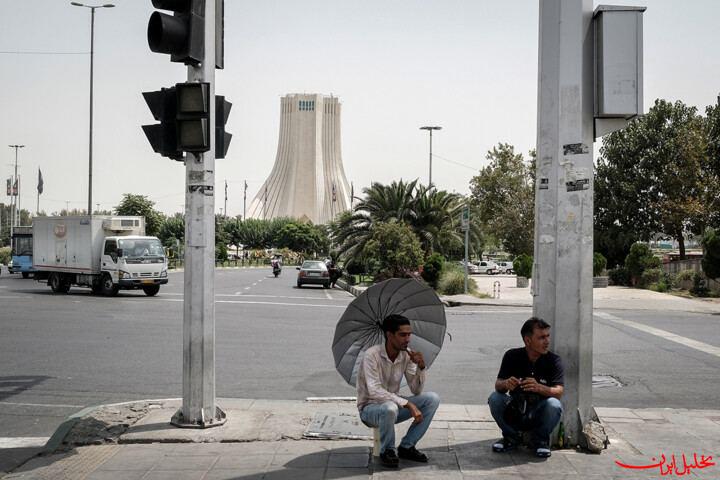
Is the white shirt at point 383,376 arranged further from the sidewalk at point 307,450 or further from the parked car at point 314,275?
the parked car at point 314,275

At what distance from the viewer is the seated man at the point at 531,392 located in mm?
5914

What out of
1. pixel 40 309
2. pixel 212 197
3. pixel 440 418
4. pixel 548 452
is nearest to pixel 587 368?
pixel 548 452

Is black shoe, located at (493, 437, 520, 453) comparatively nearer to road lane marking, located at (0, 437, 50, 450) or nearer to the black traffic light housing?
the black traffic light housing

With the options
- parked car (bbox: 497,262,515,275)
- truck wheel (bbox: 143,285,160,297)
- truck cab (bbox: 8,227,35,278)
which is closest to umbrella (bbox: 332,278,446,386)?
truck wheel (bbox: 143,285,160,297)

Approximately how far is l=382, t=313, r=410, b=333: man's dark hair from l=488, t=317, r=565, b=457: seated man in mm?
991

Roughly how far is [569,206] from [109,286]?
915 inches

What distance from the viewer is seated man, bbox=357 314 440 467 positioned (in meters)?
5.69

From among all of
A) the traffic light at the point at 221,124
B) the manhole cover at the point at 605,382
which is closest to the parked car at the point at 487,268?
the manhole cover at the point at 605,382


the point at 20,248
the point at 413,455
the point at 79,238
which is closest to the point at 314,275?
the point at 79,238

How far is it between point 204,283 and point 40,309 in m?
15.3

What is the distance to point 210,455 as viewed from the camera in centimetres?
618

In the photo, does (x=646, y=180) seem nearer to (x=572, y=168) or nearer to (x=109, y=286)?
(x=109, y=286)

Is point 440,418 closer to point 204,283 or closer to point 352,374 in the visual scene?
point 352,374

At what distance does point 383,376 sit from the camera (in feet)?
19.3
